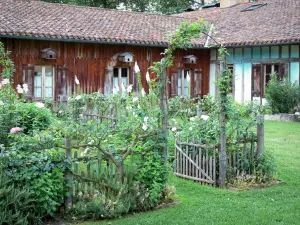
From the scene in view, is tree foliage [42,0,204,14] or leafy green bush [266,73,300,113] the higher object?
tree foliage [42,0,204,14]

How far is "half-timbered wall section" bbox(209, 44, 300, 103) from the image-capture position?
19.8 metres

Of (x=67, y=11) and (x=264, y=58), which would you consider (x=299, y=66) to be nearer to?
(x=264, y=58)

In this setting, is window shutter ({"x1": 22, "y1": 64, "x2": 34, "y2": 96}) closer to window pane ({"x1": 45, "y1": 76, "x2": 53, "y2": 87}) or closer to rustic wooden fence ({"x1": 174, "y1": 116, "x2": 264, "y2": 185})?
window pane ({"x1": 45, "y1": 76, "x2": 53, "y2": 87})

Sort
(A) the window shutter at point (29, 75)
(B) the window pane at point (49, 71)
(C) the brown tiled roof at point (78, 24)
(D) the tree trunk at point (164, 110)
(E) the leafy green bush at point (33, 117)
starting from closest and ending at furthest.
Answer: (D) the tree trunk at point (164, 110), (E) the leafy green bush at point (33, 117), (C) the brown tiled roof at point (78, 24), (A) the window shutter at point (29, 75), (B) the window pane at point (49, 71)

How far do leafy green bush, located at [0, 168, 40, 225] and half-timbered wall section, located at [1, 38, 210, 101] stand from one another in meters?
12.1

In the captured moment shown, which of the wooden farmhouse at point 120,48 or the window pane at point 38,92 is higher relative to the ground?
the wooden farmhouse at point 120,48

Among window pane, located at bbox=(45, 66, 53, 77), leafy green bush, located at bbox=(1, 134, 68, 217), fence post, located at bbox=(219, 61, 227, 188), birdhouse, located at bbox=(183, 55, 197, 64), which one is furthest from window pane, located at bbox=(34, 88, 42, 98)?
leafy green bush, located at bbox=(1, 134, 68, 217)

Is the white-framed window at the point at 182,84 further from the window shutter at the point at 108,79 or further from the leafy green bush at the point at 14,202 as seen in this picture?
the leafy green bush at the point at 14,202

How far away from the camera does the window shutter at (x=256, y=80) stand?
20.8 meters

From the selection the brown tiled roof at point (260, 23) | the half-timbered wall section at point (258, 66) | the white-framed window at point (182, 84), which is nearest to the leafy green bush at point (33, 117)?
the brown tiled roof at point (260, 23)

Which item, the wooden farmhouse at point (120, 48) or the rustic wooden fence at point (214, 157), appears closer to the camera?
the rustic wooden fence at point (214, 157)

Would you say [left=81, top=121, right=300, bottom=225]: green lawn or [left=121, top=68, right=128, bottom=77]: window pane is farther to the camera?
[left=121, top=68, right=128, bottom=77]: window pane

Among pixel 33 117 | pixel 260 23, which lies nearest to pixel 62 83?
pixel 33 117

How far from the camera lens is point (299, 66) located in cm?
1948
